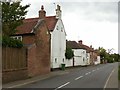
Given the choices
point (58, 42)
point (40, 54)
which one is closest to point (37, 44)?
point (40, 54)

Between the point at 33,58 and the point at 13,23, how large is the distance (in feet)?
20.5

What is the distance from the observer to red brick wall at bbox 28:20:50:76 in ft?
107

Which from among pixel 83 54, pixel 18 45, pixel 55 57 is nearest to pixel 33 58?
pixel 18 45

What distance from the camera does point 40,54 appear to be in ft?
121

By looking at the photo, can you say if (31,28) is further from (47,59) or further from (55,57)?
(55,57)

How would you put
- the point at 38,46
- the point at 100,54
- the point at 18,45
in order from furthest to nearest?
the point at 100,54
the point at 38,46
the point at 18,45

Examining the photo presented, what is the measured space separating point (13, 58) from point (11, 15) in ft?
13.8

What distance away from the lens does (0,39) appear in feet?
78.2

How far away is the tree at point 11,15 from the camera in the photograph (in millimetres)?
27562

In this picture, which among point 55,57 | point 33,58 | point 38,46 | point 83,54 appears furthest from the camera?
point 83,54

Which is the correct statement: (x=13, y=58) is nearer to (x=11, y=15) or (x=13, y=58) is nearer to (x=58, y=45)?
(x=11, y=15)

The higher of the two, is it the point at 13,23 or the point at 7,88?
the point at 13,23

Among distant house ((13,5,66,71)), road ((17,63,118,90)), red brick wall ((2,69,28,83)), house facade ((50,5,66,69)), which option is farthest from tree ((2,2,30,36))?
house facade ((50,5,66,69))

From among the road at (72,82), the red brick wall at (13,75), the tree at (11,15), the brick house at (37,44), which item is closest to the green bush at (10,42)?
→ the tree at (11,15)
